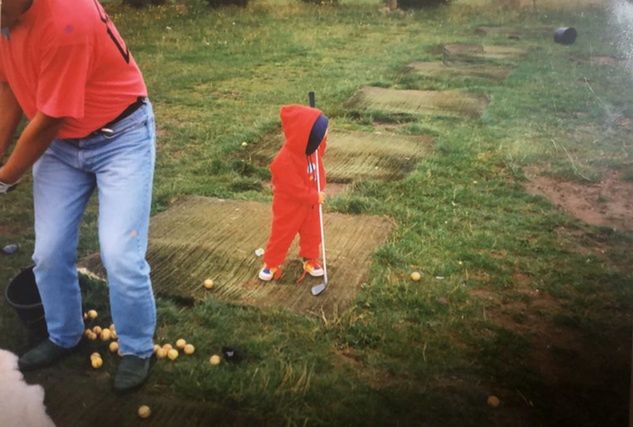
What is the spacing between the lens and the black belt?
166 cm

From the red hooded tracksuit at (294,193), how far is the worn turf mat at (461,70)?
0.64 metres

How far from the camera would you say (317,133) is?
2.09 m

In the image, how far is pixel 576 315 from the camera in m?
1.97

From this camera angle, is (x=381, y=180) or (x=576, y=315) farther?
(x=381, y=180)

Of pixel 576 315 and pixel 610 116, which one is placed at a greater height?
pixel 610 116

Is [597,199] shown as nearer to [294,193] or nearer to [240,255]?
[294,193]

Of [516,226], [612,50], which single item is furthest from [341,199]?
[612,50]

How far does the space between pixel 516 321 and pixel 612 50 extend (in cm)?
97

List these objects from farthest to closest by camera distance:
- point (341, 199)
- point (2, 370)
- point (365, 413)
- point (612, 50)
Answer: point (341, 199)
point (612, 50)
point (2, 370)
point (365, 413)

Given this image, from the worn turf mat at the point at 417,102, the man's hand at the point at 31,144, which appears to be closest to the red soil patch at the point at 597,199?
the worn turf mat at the point at 417,102

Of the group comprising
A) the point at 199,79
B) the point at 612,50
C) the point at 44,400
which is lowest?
the point at 44,400

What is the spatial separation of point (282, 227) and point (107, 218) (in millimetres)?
738

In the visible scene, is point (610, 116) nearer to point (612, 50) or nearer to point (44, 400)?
point (612, 50)

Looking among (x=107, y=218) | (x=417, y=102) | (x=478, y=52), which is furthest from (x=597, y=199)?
(x=107, y=218)
